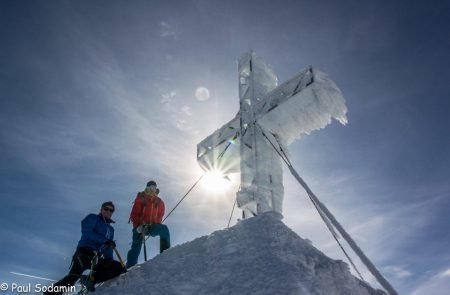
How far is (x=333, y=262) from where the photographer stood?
5.17m

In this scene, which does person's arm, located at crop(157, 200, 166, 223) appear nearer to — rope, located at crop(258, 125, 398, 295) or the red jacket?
the red jacket

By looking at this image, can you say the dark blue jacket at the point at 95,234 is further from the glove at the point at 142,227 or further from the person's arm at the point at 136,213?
the person's arm at the point at 136,213

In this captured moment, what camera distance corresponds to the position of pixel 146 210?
8.09 m

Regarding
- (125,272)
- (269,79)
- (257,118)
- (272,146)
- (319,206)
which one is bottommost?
(125,272)

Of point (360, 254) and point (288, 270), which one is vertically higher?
point (360, 254)

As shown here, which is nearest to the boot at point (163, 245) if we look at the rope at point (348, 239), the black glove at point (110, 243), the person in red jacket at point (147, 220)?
the person in red jacket at point (147, 220)

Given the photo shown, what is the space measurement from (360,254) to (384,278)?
726 mm

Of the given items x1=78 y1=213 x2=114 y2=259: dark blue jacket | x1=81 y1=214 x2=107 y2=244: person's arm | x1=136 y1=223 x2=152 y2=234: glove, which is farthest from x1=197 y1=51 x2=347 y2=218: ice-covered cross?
x1=81 y1=214 x2=107 y2=244: person's arm

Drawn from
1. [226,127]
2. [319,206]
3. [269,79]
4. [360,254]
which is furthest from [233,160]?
[360,254]

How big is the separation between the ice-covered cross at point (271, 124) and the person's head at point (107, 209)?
3.38m

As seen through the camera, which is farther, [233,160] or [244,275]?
[233,160]

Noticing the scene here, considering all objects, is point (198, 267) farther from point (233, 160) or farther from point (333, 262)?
point (233, 160)

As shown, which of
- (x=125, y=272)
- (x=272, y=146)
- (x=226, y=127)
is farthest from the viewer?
(x=226, y=127)

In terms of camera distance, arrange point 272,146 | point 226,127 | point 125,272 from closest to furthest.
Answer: point 125,272, point 272,146, point 226,127
